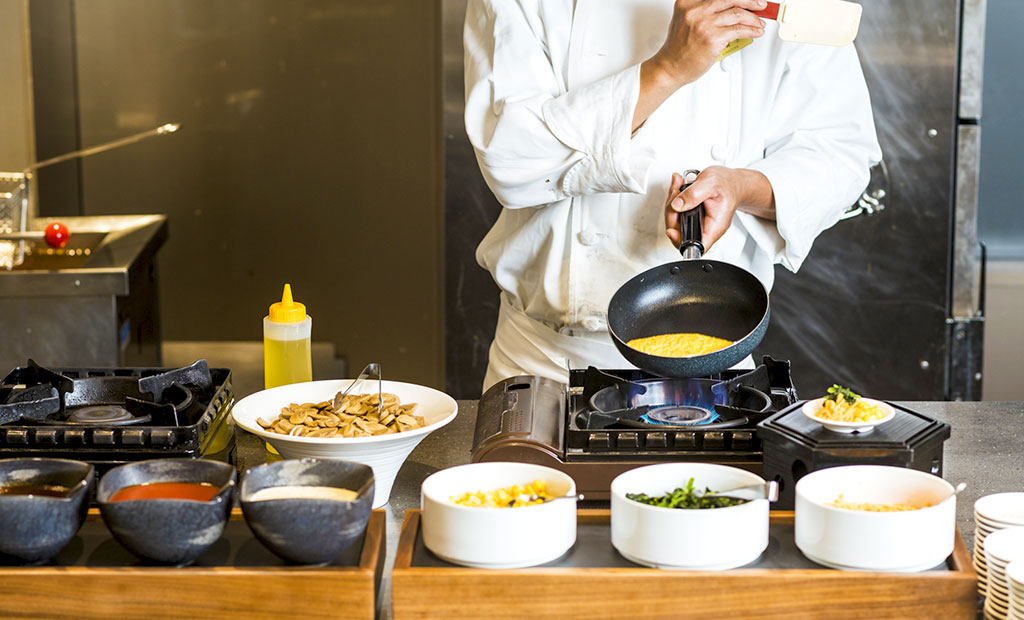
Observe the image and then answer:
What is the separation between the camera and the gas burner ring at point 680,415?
1.37 m

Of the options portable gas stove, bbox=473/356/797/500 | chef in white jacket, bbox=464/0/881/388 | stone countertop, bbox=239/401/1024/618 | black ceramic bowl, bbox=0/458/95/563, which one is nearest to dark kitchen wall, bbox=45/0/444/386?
chef in white jacket, bbox=464/0/881/388

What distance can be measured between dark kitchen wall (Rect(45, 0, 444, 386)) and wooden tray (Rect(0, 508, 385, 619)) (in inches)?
118

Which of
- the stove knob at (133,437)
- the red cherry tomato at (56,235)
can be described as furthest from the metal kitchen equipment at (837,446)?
the red cherry tomato at (56,235)

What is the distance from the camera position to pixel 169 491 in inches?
43.9

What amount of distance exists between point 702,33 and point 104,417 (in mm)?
1004

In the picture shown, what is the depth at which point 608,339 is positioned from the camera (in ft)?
6.37

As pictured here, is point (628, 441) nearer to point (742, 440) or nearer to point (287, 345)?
point (742, 440)

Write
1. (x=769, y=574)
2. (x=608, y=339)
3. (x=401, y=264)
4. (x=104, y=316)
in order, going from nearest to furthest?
1. (x=769, y=574)
2. (x=608, y=339)
3. (x=104, y=316)
4. (x=401, y=264)

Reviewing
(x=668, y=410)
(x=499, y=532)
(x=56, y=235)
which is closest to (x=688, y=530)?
(x=499, y=532)

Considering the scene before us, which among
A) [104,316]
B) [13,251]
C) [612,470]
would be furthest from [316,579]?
[13,251]

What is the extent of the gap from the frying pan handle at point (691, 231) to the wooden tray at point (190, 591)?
755 millimetres

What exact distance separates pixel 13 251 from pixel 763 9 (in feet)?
7.15

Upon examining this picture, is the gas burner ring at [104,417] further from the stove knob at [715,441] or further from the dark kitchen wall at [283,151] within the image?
the dark kitchen wall at [283,151]

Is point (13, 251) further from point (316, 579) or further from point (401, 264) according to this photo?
point (316, 579)
